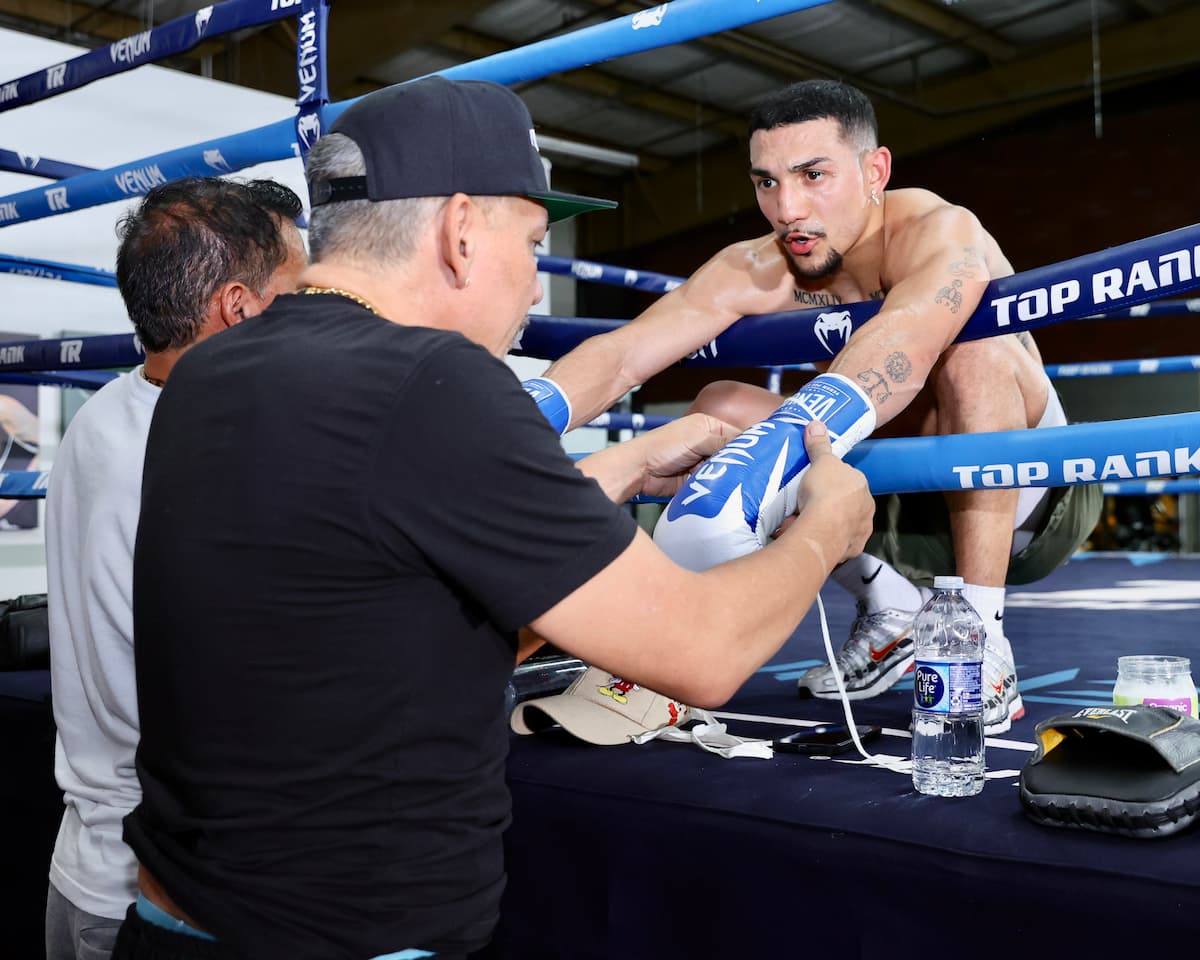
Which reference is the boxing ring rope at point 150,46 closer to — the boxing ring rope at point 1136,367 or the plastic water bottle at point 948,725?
the plastic water bottle at point 948,725

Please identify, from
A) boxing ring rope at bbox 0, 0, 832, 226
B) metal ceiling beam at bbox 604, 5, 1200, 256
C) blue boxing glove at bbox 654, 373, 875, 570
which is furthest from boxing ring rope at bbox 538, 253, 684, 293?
metal ceiling beam at bbox 604, 5, 1200, 256

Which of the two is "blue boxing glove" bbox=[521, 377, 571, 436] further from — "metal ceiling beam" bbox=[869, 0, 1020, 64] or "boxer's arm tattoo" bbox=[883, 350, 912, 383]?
"metal ceiling beam" bbox=[869, 0, 1020, 64]

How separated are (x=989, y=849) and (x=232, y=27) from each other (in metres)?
2.15

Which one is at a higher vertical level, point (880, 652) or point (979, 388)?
point (979, 388)

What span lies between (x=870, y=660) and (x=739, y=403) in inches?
19.7

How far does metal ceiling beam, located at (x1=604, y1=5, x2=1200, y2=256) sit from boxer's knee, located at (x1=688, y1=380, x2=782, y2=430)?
766 cm

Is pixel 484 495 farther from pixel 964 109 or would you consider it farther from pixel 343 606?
pixel 964 109

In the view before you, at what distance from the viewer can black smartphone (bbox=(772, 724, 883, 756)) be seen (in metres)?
1.43

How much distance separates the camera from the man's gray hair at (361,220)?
96cm

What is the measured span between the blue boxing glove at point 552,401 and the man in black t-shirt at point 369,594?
799 mm

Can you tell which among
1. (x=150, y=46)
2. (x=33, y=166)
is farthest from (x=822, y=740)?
(x=33, y=166)

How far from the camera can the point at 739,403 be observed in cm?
195

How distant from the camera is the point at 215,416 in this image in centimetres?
89

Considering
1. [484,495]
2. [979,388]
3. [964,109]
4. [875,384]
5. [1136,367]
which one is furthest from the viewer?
[964,109]
